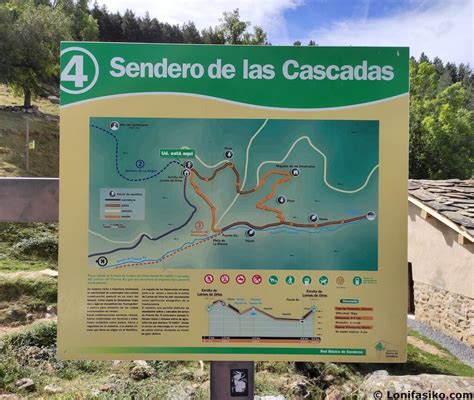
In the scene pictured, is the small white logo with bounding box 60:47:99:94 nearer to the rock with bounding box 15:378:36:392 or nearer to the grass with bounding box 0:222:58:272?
the rock with bounding box 15:378:36:392

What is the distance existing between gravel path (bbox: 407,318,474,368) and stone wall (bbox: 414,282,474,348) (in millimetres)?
137

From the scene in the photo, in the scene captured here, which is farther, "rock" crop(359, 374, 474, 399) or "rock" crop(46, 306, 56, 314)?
"rock" crop(46, 306, 56, 314)

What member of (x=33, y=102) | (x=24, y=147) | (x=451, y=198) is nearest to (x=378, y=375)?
(x=451, y=198)

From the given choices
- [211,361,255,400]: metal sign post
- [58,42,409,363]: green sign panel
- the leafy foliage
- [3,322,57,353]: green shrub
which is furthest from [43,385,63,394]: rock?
the leafy foliage

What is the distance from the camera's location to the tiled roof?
36.9 feet

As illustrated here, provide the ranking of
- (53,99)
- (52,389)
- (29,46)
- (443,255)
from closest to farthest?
(52,389), (443,255), (29,46), (53,99)

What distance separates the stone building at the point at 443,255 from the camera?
11.7 meters

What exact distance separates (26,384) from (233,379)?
2.29 m

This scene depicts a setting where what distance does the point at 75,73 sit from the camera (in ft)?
8.28

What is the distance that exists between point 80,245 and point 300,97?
1.51m

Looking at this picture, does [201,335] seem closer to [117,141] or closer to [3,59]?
[117,141]

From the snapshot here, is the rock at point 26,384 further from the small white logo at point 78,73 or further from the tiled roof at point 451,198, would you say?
the tiled roof at point 451,198

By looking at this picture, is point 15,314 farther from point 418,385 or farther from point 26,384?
point 418,385

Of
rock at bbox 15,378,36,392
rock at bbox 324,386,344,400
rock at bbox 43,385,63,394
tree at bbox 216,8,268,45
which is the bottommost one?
rock at bbox 324,386,344,400
